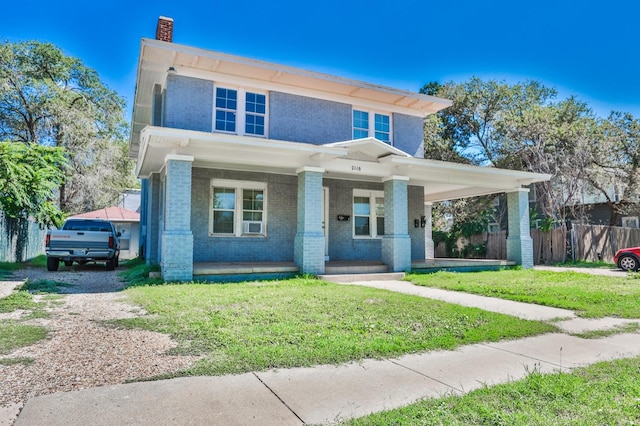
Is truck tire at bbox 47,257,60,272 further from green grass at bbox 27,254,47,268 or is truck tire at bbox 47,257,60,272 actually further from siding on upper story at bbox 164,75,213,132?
siding on upper story at bbox 164,75,213,132

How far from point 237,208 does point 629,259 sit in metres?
14.2

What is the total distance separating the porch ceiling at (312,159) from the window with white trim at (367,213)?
2.42 ft

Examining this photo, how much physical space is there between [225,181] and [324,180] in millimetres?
3506

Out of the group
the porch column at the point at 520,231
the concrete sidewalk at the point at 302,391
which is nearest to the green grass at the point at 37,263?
the concrete sidewalk at the point at 302,391

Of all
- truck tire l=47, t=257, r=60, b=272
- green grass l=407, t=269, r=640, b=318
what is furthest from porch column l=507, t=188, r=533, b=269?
truck tire l=47, t=257, r=60, b=272

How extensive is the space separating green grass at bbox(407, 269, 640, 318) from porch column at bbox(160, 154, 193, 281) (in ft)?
19.7

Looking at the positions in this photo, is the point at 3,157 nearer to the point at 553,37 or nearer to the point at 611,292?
the point at 611,292

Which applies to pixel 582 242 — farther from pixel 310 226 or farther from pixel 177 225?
pixel 177 225

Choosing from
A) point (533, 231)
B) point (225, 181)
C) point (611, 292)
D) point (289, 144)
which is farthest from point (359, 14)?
point (533, 231)

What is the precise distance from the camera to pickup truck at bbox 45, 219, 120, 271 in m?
12.8

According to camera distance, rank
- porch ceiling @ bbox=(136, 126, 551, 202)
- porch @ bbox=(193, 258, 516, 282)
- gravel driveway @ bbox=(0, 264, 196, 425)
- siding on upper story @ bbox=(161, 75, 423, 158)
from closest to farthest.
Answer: gravel driveway @ bbox=(0, 264, 196, 425), porch ceiling @ bbox=(136, 126, 551, 202), porch @ bbox=(193, 258, 516, 282), siding on upper story @ bbox=(161, 75, 423, 158)

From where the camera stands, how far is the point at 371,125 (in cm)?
1488

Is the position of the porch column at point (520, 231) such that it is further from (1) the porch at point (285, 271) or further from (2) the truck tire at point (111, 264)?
(2) the truck tire at point (111, 264)

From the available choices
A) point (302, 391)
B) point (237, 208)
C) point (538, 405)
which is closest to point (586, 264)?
point (237, 208)
